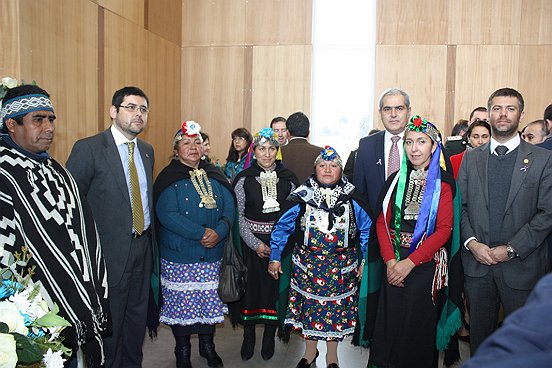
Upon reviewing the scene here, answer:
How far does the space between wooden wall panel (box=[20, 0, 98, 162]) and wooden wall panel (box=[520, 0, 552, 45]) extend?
19.5ft

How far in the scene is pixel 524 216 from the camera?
10.7 feet

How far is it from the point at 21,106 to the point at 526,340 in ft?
7.96

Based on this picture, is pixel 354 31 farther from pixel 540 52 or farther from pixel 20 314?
pixel 20 314

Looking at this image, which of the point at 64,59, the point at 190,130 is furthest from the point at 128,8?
the point at 190,130

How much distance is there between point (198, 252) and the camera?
386cm

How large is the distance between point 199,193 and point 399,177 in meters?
1.36

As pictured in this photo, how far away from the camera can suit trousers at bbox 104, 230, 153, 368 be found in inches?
134

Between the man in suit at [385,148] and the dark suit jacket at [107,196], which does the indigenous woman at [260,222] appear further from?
the dark suit jacket at [107,196]

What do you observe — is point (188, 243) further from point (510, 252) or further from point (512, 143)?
point (512, 143)

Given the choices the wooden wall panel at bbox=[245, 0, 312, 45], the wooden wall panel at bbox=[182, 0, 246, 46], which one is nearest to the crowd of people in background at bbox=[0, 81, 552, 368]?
the wooden wall panel at bbox=[245, 0, 312, 45]

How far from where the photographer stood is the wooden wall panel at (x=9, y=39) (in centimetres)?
438

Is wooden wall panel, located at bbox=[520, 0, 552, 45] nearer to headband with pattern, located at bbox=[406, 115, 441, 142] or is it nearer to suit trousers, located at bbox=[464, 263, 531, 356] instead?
headband with pattern, located at bbox=[406, 115, 441, 142]

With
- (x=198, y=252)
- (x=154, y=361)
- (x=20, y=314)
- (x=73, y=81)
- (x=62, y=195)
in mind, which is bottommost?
(x=154, y=361)

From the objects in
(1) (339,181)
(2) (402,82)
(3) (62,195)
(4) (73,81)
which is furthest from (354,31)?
(3) (62,195)
